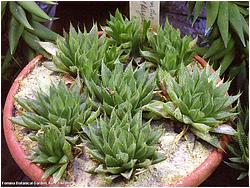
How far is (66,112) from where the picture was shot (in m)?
1.29

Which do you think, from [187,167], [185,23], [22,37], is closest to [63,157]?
[187,167]

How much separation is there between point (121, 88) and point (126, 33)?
0.26 m

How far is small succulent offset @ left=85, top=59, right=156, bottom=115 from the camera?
1.32 m

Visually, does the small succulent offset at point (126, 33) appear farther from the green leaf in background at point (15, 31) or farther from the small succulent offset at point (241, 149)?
the small succulent offset at point (241, 149)

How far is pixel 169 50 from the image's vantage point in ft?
4.70

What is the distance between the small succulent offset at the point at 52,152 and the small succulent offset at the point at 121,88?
0.16m

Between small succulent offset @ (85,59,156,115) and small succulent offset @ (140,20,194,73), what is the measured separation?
0.08 m

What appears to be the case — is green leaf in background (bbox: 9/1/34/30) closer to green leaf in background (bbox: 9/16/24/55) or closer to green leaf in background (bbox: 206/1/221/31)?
green leaf in background (bbox: 9/16/24/55)

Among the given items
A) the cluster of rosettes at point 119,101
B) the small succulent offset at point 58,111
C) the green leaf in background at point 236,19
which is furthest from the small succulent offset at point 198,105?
the green leaf in background at point 236,19

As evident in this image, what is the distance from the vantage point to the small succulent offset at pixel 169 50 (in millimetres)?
1436

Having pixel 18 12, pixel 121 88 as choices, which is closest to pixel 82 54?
pixel 121 88

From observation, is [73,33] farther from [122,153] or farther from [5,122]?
[122,153]

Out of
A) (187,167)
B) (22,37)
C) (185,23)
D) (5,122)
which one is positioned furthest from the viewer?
(185,23)

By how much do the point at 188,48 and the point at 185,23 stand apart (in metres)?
0.74
